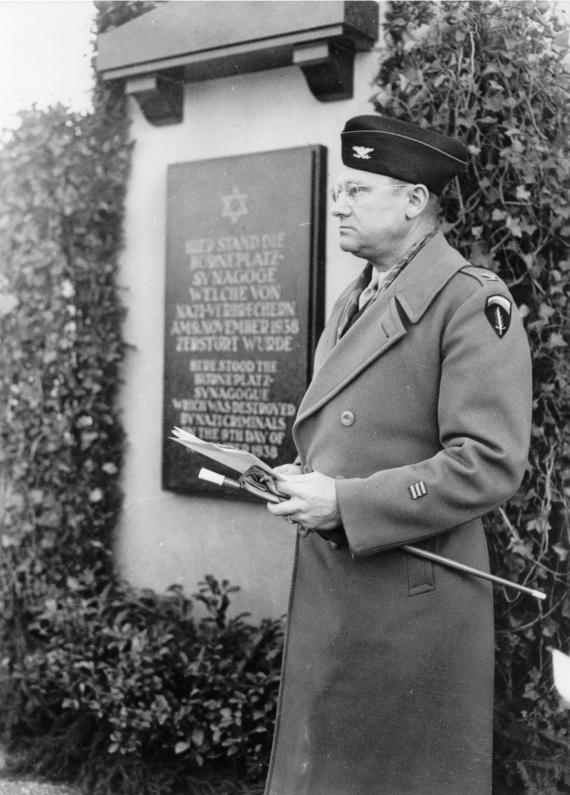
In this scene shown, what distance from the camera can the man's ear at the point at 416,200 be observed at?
2340 mm

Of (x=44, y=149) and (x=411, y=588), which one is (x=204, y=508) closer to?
(x=44, y=149)

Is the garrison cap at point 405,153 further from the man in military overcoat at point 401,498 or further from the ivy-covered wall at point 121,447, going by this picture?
the ivy-covered wall at point 121,447

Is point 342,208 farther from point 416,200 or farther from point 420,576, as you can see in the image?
point 420,576

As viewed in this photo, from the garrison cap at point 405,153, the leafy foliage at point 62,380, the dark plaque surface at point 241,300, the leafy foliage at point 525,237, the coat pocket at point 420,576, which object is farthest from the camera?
the leafy foliage at point 62,380

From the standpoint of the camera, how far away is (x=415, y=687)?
7.19 feet

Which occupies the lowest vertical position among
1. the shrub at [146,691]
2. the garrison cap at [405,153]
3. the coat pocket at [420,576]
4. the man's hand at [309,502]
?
the shrub at [146,691]

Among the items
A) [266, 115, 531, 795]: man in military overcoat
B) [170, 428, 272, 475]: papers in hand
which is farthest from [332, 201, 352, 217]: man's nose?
[170, 428, 272, 475]: papers in hand

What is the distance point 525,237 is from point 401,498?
4.94 feet

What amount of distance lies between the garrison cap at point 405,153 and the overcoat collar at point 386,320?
0.16 meters

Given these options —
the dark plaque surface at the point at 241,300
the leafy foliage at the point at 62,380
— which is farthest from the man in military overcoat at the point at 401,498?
the leafy foliage at the point at 62,380

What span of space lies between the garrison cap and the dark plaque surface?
1.53 metres

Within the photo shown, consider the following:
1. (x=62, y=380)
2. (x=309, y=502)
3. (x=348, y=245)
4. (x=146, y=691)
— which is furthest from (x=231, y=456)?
(x=62, y=380)

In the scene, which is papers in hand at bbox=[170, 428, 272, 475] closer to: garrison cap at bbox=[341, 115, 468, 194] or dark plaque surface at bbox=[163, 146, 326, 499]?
garrison cap at bbox=[341, 115, 468, 194]

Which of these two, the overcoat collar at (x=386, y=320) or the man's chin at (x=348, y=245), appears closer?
the overcoat collar at (x=386, y=320)
